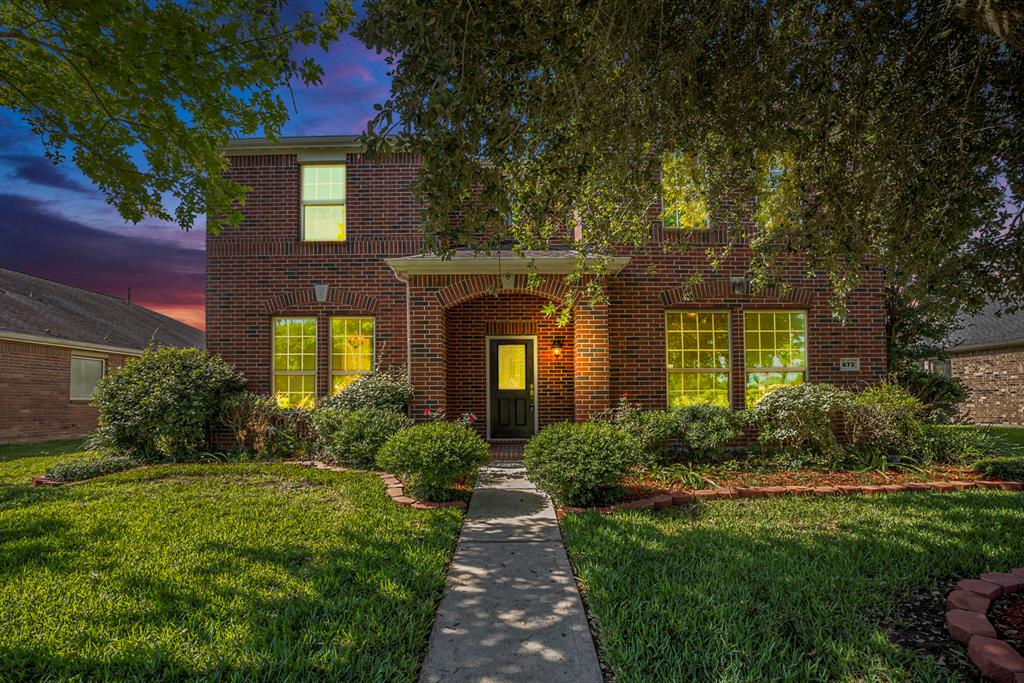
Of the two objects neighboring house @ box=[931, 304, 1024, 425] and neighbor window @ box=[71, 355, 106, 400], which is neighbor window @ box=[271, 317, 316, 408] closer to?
neighbor window @ box=[71, 355, 106, 400]

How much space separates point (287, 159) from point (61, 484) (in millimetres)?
6714

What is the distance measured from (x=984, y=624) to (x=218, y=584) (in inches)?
188

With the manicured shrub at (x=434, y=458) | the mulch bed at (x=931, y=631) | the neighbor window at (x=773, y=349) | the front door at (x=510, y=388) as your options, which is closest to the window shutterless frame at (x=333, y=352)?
the front door at (x=510, y=388)

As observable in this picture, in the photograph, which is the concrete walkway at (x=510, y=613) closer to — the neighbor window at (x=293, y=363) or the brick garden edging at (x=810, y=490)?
the brick garden edging at (x=810, y=490)

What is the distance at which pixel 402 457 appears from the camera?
5.84 meters

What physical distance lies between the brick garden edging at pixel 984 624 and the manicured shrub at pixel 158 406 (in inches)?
387

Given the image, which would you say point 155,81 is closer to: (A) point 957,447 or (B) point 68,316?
(A) point 957,447

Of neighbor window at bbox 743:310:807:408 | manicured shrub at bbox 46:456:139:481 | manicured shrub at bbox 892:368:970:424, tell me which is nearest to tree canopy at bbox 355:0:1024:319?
neighbor window at bbox 743:310:807:408

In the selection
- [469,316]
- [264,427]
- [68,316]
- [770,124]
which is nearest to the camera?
[770,124]

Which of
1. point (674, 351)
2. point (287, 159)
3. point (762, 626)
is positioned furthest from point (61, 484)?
point (674, 351)

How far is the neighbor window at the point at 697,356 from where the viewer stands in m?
9.48

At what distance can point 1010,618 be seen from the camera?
3.09m

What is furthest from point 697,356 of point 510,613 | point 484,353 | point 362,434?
point 510,613

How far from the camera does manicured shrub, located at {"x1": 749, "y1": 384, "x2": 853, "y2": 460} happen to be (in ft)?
25.6
